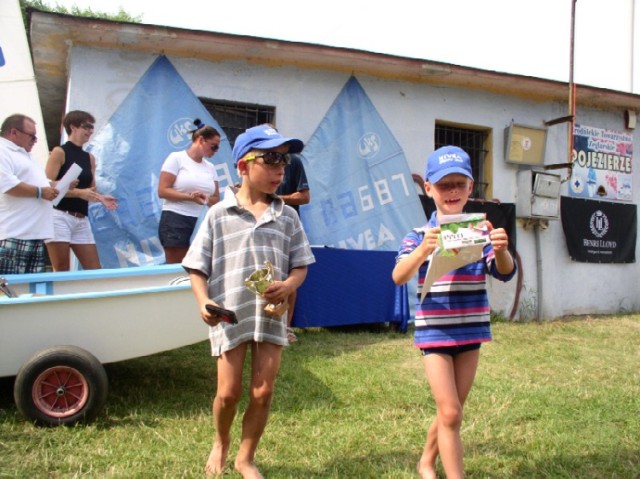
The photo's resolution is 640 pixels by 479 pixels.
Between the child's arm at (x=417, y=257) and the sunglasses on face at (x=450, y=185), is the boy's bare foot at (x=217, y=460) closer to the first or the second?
the child's arm at (x=417, y=257)

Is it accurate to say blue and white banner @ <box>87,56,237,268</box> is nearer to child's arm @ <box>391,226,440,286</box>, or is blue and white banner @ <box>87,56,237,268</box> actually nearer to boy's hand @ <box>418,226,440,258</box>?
child's arm @ <box>391,226,440,286</box>

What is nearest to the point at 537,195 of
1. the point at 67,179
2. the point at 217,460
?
the point at 67,179

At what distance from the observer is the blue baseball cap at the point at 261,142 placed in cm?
267

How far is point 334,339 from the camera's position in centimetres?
631

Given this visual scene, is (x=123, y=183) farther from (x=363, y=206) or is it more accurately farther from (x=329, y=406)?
(x=329, y=406)

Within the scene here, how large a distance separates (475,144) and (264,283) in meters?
7.58

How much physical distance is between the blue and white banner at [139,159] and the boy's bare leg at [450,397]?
4.87m

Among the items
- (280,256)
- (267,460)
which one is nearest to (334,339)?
(267,460)

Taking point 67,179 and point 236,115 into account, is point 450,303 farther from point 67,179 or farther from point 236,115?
point 236,115

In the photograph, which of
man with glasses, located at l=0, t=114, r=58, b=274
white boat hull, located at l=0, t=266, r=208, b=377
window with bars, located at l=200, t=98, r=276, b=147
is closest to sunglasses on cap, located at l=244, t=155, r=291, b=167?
white boat hull, located at l=0, t=266, r=208, b=377

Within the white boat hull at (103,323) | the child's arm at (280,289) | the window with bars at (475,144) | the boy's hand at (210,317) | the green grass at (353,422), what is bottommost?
the green grass at (353,422)

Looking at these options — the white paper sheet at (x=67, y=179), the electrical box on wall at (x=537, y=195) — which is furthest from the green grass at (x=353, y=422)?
the electrical box on wall at (x=537, y=195)

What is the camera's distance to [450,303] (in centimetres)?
261

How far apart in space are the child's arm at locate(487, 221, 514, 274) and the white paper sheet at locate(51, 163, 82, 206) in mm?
4010
